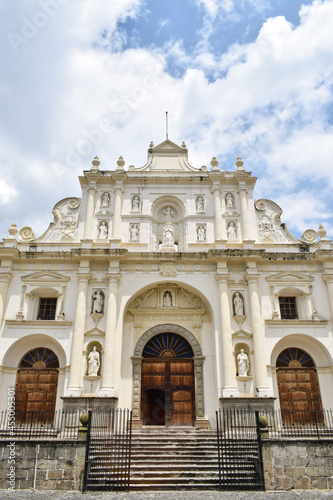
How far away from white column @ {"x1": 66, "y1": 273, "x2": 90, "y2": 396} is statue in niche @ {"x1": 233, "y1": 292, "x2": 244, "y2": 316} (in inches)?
239

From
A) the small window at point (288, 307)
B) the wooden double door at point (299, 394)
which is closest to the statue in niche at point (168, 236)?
the small window at point (288, 307)

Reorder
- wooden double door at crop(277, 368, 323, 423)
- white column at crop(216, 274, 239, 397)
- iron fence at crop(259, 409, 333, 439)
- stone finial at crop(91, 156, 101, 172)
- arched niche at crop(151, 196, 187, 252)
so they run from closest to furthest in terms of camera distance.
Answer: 1. iron fence at crop(259, 409, 333, 439)
2. white column at crop(216, 274, 239, 397)
3. wooden double door at crop(277, 368, 323, 423)
4. arched niche at crop(151, 196, 187, 252)
5. stone finial at crop(91, 156, 101, 172)

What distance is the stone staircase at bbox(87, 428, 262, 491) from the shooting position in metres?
→ 10.8

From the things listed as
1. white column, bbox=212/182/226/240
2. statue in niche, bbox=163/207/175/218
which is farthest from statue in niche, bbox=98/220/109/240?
white column, bbox=212/182/226/240

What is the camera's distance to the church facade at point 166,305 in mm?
15734

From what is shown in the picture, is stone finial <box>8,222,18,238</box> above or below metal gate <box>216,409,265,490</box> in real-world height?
above

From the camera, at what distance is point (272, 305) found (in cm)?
1677

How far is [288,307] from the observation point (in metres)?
17.6

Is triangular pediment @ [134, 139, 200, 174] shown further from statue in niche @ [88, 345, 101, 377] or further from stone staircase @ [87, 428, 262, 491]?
stone staircase @ [87, 428, 262, 491]

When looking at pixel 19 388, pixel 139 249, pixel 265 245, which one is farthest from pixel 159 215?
pixel 19 388

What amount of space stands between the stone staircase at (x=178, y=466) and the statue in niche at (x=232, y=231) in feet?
27.9

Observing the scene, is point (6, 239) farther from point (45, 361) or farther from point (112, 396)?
point (112, 396)

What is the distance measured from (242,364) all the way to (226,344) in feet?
3.14

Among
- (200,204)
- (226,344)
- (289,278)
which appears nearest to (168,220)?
(200,204)
